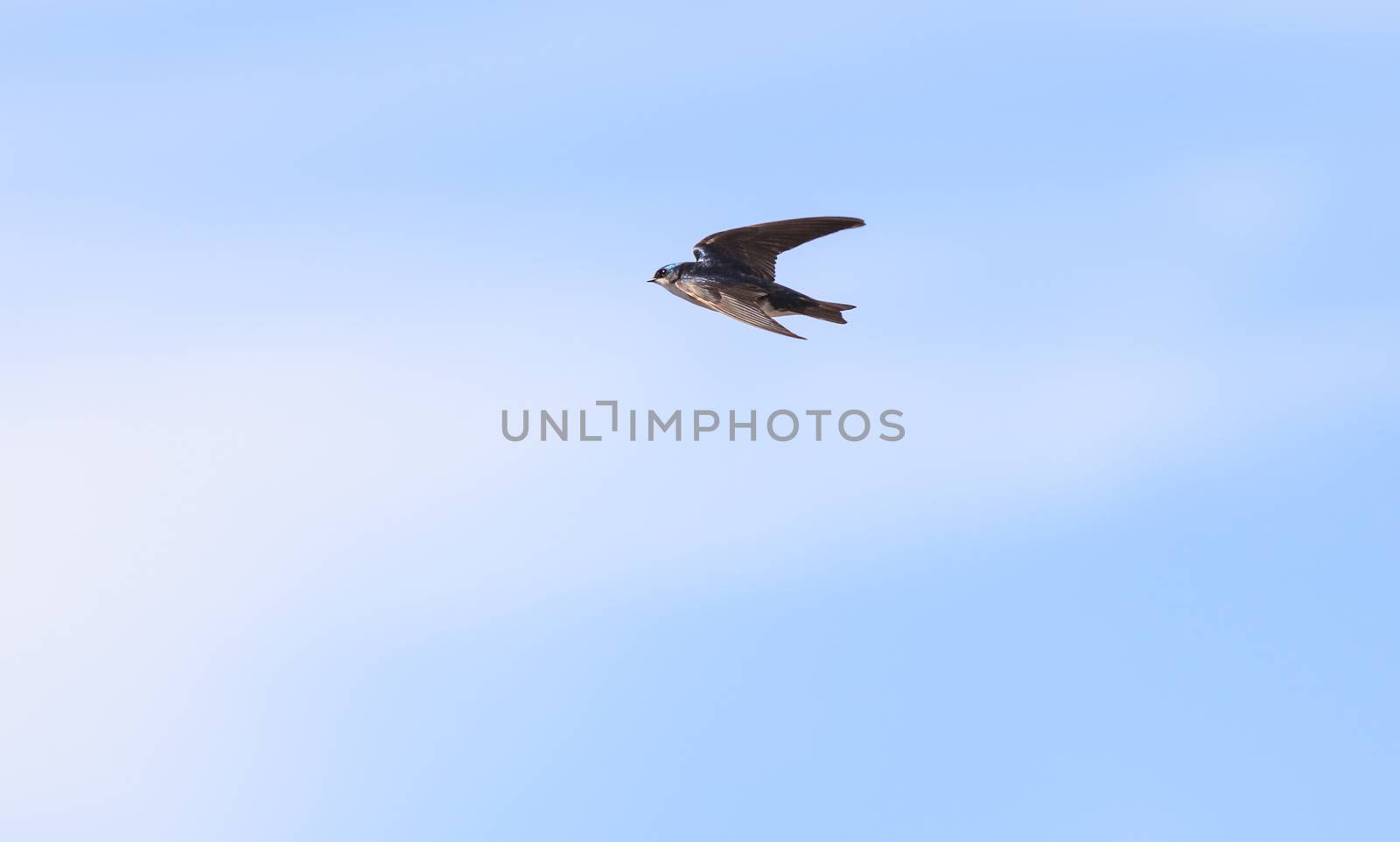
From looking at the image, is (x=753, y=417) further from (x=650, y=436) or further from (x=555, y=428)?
(x=555, y=428)

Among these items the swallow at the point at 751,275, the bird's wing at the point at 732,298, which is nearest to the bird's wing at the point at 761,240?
the swallow at the point at 751,275

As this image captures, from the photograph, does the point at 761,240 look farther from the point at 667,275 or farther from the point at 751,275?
the point at 667,275

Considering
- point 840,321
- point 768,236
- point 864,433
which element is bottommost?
point 864,433

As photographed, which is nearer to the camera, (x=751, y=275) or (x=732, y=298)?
(x=732, y=298)

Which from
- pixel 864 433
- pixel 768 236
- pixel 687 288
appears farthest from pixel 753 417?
pixel 768 236

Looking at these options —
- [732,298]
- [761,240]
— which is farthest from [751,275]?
[732,298]

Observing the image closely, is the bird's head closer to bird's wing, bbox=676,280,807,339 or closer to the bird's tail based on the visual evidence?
bird's wing, bbox=676,280,807,339
